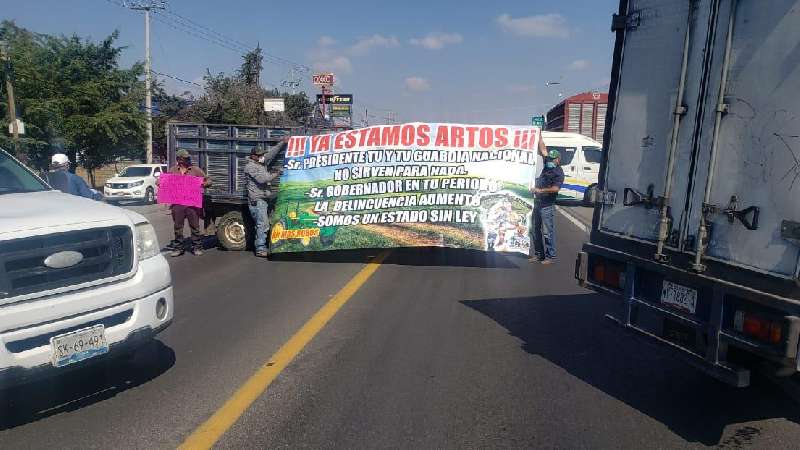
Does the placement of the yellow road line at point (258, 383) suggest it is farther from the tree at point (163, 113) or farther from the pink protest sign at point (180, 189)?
the tree at point (163, 113)

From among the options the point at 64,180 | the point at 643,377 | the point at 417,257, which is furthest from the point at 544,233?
the point at 64,180

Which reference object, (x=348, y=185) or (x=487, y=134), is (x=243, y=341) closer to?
(x=348, y=185)

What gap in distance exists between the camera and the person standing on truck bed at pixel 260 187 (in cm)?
1039

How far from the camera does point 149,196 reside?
25.7 m

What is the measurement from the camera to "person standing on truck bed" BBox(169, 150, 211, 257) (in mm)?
10648

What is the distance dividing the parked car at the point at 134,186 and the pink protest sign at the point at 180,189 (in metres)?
15.0

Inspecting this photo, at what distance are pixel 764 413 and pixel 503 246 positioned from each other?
5.43m

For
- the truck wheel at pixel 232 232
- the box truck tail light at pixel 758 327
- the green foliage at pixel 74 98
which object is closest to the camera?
the box truck tail light at pixel 758 327

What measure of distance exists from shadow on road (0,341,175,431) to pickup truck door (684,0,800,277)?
4.12 metres

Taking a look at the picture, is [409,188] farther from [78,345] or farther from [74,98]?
[74,98]

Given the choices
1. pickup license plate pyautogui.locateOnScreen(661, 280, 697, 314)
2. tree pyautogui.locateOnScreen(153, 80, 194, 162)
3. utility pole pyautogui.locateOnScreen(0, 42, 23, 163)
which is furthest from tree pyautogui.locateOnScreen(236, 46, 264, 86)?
pickup license plate pyautogui.locateOnScreen(661, 280, 697, 314)

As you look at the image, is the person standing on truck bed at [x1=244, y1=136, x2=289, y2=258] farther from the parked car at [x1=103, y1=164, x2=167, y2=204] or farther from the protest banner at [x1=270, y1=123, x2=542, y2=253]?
the parked car at [x1=103, y1=164, x2=167, y2=204]

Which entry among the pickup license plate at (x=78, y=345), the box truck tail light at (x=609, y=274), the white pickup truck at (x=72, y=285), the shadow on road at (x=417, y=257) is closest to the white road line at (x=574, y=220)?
the shadow on road at (x=417, y=257)

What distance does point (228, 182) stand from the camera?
11.3 m
